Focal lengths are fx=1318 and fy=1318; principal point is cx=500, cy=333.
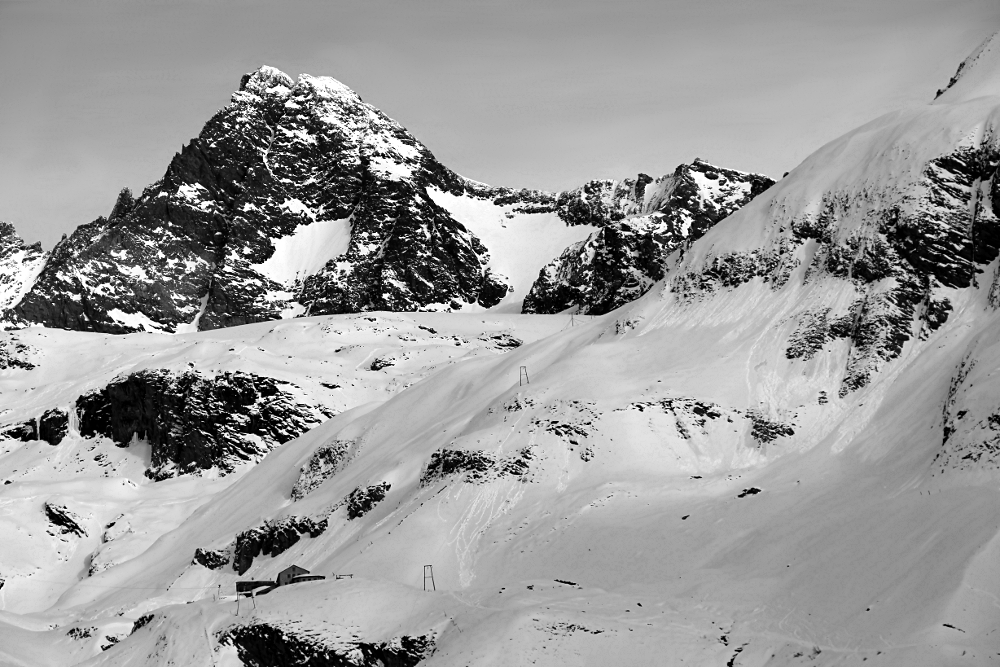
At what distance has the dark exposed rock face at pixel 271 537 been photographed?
9625 cm

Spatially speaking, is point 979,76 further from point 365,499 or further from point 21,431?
point 21,431

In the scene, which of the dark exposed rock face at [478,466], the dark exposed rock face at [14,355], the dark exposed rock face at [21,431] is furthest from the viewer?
the dark exposed rock face at [14,355]

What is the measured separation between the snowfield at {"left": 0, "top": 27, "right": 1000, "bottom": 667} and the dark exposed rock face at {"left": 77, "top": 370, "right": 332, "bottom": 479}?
1.59 m

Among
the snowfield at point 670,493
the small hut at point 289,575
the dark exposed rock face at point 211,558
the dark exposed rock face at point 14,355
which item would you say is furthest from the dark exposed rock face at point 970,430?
the dark exposed rock face at point 14,355

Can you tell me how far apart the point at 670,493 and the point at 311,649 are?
29.9 meters

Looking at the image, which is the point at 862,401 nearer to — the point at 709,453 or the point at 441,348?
the point at 709,453

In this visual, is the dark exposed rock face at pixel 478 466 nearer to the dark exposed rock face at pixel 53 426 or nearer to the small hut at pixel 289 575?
the small hut at pixel 289 575

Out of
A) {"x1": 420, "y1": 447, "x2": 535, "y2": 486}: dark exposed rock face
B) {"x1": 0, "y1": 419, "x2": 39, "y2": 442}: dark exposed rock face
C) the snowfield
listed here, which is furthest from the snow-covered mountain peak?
{"x1": 0, "y1": 419, "x2": 39, "y2": 442}: dark exposed rock face

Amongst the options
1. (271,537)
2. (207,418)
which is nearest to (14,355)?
(207,418)

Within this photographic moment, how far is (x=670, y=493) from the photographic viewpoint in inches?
3204

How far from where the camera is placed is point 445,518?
83.2 metres

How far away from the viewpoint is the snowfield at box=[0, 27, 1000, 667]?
Answer: 187ft

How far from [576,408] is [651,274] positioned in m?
105

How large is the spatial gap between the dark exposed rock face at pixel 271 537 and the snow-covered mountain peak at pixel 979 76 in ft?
225
